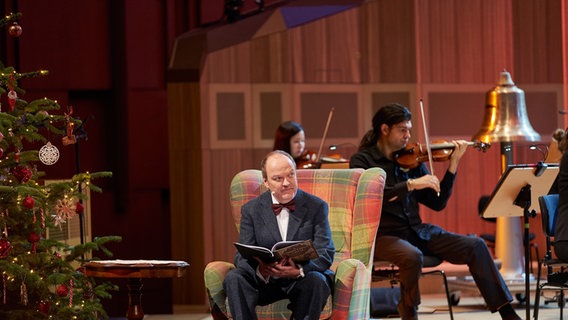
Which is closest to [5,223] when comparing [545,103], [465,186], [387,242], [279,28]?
[387,242]

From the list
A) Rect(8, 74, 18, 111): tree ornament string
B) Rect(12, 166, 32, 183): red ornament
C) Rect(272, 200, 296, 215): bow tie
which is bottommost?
Rect(272, 200, 296, 215): bow tie

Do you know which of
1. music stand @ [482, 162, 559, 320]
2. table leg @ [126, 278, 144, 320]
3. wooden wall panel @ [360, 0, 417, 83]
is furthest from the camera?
wooden wall panel @ [360, 0, 417, 83]

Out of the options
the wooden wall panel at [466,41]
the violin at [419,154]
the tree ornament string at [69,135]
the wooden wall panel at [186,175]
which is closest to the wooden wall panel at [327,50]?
the wooden wall panel at [466,41]

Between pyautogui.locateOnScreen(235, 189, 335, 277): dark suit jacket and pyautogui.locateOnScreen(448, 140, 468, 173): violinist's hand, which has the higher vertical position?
pyautogui.locateOnScreen(448, 140, 468, 173): violinist's hand

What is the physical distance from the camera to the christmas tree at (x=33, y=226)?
17.5 feet

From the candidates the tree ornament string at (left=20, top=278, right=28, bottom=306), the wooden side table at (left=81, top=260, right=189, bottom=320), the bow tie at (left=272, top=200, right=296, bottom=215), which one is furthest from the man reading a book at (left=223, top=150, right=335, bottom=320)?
the tree ornament string at (left=20, top=278, right=28, bottom=306)

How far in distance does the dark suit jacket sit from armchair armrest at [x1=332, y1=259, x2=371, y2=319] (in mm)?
149

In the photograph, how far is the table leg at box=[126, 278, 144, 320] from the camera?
4.87 metres

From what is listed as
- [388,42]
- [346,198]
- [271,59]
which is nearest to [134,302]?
[346,198]

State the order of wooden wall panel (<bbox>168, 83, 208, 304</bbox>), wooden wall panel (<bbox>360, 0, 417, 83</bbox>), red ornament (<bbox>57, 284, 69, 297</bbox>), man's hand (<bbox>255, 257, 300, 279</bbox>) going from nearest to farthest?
man's hand (<bbox>255, 257, 300, 279</bbox>) < red ornament (<bbox>57, 284, 69, 297</bbox>) < wooden wall panel (<bbox>168, 83, 208, 304</bbox>) < wooden wall panel (<bbox>360, 0, 417, 83</bbox>)

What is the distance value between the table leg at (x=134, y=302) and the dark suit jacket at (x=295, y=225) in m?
0.54

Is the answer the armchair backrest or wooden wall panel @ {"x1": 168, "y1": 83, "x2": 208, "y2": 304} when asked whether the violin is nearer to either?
the armchair backrest

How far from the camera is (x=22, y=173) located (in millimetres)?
5359

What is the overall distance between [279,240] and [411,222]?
1.38 metres
